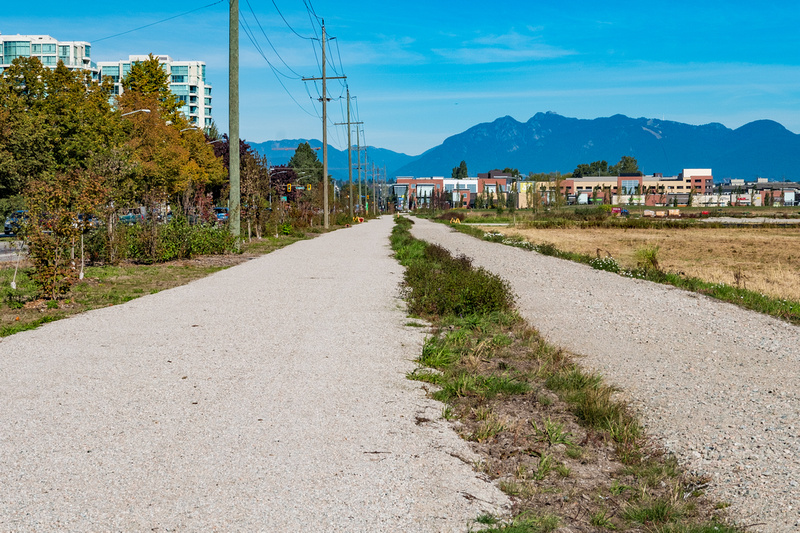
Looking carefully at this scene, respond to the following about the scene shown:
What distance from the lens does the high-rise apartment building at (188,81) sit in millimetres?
146625

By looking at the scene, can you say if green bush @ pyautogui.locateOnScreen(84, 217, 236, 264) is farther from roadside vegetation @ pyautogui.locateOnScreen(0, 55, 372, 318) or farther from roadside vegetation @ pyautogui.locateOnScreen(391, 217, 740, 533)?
roadside vegetation @ pyautogui.locateOnScreen(391, 217, 740, 533)

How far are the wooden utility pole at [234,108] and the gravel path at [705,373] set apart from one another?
11749 millimetres

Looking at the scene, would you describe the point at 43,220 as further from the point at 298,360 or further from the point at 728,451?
Answer: the point at 728,451

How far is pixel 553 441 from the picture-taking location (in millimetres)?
5219

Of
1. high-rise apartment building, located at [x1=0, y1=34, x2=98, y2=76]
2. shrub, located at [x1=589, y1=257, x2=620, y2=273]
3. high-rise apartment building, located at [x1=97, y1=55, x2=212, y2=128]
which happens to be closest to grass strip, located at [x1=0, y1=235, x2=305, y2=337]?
shrub, located at [x1=589, y1=257, x2=620, y2=273]

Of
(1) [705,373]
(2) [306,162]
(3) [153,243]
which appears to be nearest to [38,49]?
(2) [306,162]

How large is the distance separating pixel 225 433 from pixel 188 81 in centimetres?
15881

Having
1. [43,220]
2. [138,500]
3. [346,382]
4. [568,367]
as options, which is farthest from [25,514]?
[43,220]

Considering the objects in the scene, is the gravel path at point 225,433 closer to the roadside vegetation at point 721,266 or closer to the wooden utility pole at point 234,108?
the roadside vegetation at point 721,266

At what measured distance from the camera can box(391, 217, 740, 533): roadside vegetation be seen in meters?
3.98

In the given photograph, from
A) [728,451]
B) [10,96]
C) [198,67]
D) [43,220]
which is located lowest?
[728,451]

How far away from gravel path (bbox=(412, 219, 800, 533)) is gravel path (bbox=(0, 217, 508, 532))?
1.66m

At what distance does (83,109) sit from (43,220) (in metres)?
26.9

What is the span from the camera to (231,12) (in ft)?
76.8
